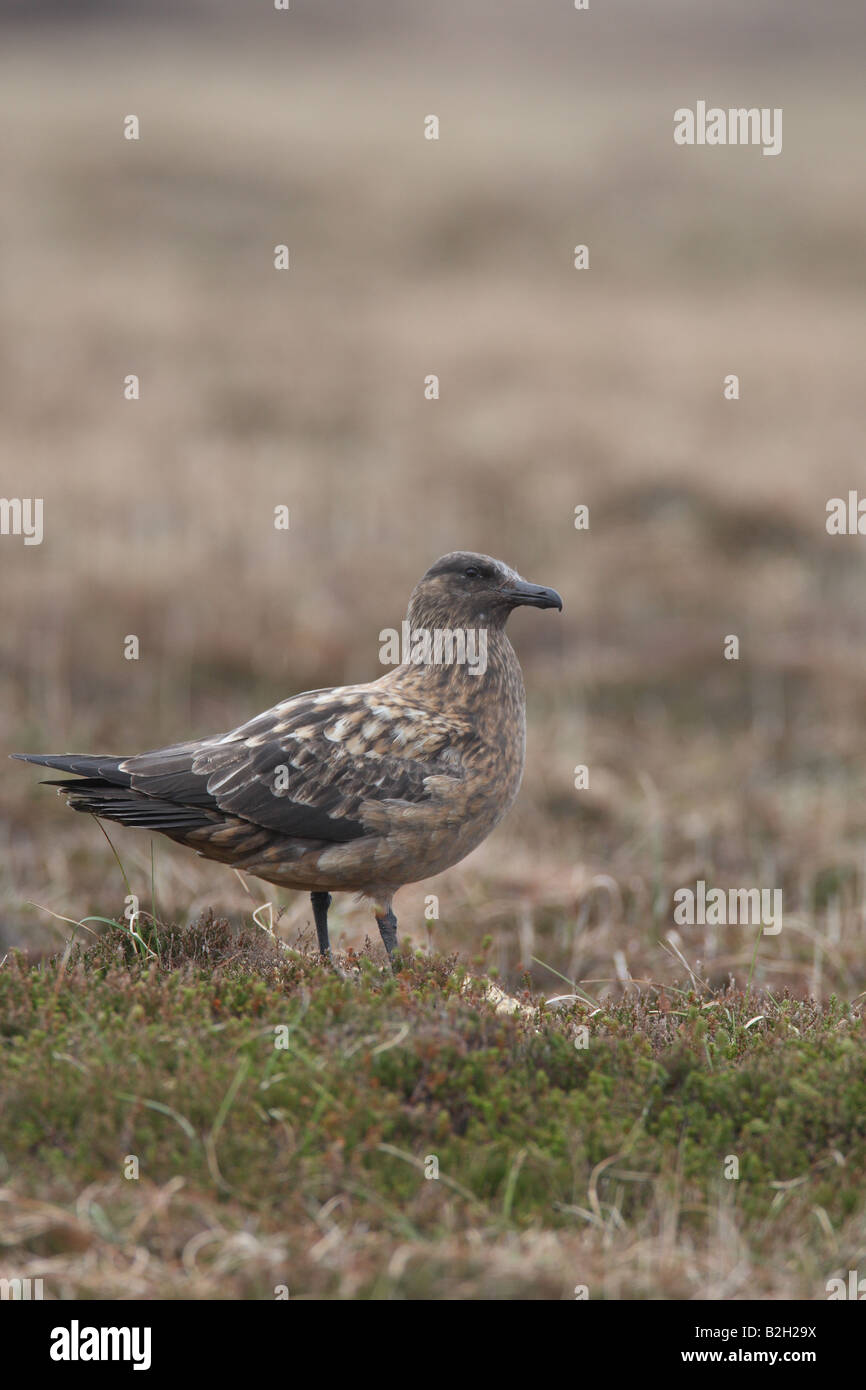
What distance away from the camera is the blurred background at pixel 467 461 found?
35.1 ft

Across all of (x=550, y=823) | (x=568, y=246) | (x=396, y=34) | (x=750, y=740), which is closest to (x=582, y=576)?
(x=750, y=740)

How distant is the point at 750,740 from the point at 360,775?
25.4ft

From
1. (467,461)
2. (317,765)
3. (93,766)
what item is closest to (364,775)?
(317,765)

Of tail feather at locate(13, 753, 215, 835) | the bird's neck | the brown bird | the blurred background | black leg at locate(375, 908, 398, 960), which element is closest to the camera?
the brown bird

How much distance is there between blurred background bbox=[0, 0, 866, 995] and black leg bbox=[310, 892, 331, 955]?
3.31ft

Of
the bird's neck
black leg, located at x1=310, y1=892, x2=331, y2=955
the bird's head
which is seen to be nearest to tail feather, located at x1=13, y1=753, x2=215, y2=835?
black leg, located at x1=310, y1=892, x2=331, y2=955

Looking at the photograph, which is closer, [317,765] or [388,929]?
[317,765]

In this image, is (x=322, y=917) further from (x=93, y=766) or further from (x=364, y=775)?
(x=93, y=766)

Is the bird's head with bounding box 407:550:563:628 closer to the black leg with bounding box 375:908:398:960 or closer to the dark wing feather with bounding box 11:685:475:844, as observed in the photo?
the dark wing feather with bounding box 11:685:475:844

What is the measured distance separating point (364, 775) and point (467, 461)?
47.4ft

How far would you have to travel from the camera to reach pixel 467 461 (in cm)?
2028

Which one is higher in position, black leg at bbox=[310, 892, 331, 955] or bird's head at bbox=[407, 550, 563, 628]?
bird's head at bbox=[407, 550, 563, 628]

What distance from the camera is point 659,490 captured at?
62.2 feet

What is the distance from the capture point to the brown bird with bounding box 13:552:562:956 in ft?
20.3
